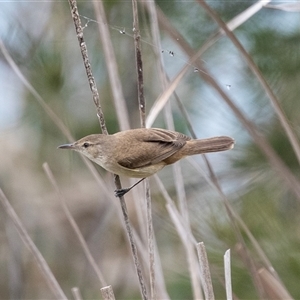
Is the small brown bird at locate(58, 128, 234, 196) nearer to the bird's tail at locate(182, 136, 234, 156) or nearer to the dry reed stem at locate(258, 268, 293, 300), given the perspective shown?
the bird's tail at locate(182, 136, 234, 156)

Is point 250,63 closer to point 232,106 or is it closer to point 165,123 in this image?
point 232,106

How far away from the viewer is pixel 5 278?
2.62 meters

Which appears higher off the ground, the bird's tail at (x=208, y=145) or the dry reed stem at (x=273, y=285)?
the bird's tail at (x=208, y=145)

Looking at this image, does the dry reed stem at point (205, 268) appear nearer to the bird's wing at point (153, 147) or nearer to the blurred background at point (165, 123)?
the bird's wing at point (153, 147)

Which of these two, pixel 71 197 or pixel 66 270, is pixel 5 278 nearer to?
pixel 66 270

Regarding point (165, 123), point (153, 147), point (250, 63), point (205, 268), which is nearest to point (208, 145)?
point (153, 147)

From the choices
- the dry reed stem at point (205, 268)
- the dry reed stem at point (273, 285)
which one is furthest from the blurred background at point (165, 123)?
the dry reed stem at point (205, 268)

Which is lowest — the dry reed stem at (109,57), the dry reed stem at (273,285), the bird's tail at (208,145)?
the dry reed stem at (273,285)

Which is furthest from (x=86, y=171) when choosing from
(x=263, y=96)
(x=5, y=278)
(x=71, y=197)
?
(x=263, y=96)

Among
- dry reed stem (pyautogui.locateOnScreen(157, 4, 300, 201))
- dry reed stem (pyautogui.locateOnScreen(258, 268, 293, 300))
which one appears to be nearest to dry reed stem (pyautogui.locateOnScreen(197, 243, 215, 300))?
dry reed stem (pyautogui.locateOnScreen(258, 268, 293, 300))

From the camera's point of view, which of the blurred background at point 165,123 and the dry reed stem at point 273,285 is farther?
the blurred background at point 165,123

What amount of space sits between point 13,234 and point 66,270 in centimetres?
36

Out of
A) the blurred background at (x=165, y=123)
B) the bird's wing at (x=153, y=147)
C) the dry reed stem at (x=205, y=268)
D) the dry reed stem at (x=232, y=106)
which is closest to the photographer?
the dry reed stem at (x=205, y=268)

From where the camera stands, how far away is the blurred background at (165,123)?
1814 millimetres
